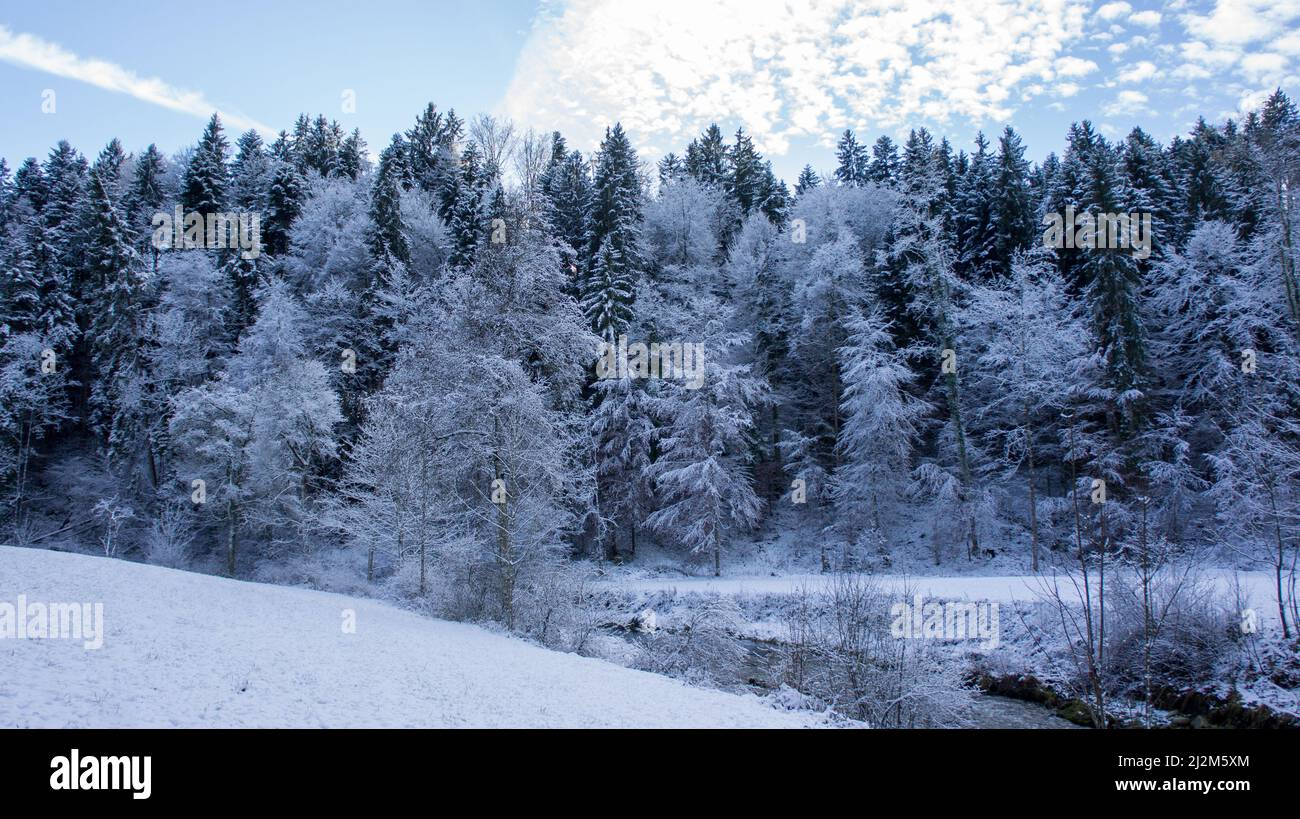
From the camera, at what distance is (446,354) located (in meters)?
17.2

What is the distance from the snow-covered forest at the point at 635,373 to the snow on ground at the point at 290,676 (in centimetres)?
461

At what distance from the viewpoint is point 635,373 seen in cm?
3272

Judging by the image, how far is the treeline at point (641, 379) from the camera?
1878 centimetres

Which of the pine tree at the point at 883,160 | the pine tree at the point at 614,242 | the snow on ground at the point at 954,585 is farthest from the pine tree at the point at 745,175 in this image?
the snow on ground at the point at 954,585

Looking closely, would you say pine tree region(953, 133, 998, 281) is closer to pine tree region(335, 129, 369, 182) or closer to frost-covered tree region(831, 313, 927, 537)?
frost-covered tree region(831, 313, 927, 537)

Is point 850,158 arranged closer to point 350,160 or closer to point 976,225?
point 976,225

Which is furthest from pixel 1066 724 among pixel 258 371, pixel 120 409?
pixel 120 409

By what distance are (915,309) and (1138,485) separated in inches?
521

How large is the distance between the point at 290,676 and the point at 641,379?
84.4 feet

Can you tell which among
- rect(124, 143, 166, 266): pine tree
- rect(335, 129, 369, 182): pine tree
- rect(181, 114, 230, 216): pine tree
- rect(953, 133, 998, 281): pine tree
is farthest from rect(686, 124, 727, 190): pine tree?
rect(124, 143, 166, 266): pine tree

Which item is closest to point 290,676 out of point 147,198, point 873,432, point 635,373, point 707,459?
point 707,459

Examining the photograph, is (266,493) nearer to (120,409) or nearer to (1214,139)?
(120,409)

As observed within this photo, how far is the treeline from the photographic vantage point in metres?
18.8
